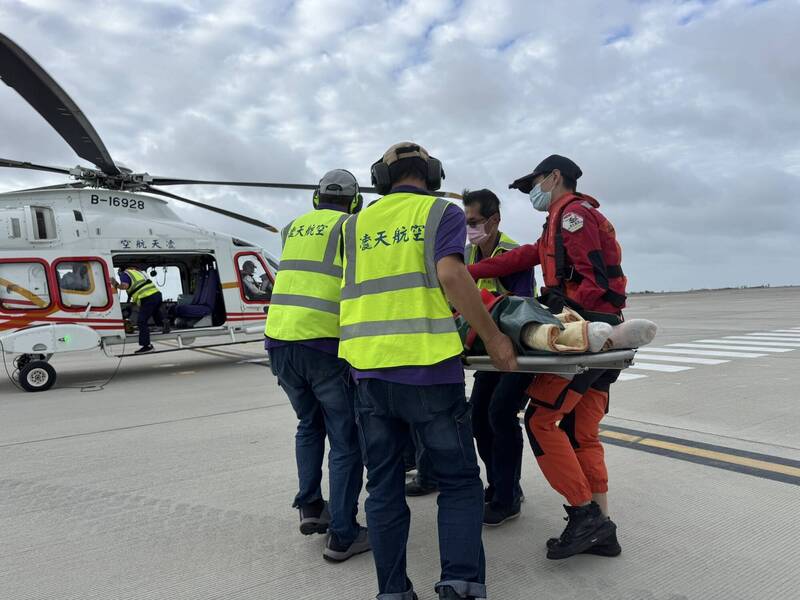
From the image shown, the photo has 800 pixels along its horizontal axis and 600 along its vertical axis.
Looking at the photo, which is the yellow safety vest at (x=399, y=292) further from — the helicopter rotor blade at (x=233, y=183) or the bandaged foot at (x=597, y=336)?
the helicopter rotor blade at (x=233, y=183)

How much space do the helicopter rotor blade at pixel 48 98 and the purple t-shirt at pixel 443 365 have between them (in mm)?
6157

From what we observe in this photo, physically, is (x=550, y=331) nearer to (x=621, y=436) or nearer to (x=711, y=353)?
(x=621, y=436)

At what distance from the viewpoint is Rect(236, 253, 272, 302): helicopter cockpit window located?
11242mm

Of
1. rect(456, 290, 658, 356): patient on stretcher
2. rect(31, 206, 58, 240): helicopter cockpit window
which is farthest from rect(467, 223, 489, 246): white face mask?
rect(31, 206, 58, 240): helicopter cockpit window

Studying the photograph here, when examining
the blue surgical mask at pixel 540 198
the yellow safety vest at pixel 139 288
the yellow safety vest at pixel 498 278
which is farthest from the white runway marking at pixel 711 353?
the yellow safety vest at pixel 139 288

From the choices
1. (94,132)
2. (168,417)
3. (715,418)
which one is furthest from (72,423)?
(715,418)

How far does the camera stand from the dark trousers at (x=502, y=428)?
3072 mm

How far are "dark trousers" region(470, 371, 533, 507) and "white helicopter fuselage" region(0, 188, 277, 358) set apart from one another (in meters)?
8.06

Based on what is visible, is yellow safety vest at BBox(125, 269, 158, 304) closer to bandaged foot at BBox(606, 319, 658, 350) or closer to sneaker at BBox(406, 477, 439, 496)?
sneaker at BBox(406, 477, 439, 496)

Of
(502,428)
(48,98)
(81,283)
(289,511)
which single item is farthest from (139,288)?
(502,428)

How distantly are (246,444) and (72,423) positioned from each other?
2.53 m

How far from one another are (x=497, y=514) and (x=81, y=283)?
Result: 8.93m

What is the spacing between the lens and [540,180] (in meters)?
3.17

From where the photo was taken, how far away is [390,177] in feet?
8.31
